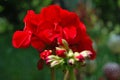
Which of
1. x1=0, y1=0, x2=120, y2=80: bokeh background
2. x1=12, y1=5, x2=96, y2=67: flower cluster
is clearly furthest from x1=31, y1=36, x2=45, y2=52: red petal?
x1=0, y1=0, x2=120, y2=80: bokeh background

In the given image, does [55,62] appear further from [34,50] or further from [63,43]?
[34,50]

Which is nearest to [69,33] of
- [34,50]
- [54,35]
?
[54,35]

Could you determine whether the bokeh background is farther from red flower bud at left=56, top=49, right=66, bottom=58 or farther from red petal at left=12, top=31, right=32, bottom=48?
red flower bud at left=56, top=49, right=66, bottom=58

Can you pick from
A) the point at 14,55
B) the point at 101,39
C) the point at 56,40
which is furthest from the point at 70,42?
the point at 101,39

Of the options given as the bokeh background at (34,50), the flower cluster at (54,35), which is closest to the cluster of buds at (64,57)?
the flower cluster at (54,35)

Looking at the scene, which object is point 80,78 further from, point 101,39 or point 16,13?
point 101,39

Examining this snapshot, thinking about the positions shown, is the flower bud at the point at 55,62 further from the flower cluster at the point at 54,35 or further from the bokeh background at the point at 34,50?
the bokeh background at the point at 34,50
